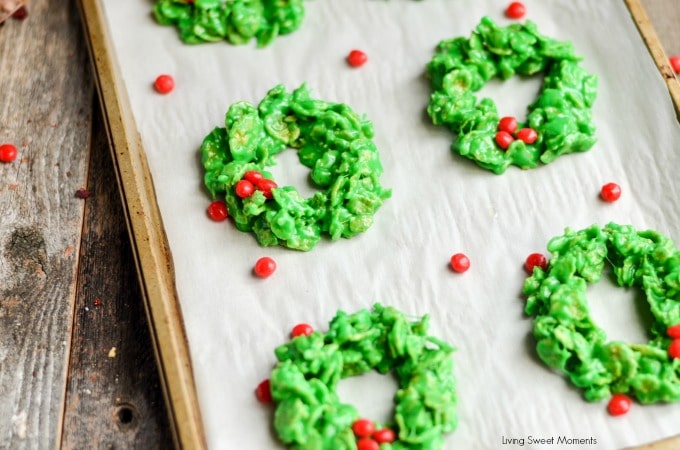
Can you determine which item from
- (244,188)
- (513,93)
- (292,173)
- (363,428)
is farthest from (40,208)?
(513,93)

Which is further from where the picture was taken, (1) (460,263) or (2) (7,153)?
(2) (7,153)

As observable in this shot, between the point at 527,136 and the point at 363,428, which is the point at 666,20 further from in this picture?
the point at 363,428

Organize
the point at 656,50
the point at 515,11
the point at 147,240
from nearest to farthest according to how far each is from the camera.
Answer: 1. the point at 147,240
2. the point at 656,50
3. the point at 515,11

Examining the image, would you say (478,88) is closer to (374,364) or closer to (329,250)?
(329,250)

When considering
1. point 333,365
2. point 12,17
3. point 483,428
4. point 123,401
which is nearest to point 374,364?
point 333,365

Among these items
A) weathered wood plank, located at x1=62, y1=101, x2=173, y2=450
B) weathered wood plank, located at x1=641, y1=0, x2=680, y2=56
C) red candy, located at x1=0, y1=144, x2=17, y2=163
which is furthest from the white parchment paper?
red candy, located at x1=0, y1=144, x2=17, y2=163

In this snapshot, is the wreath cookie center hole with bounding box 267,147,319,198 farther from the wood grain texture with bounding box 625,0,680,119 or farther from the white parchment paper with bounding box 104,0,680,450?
the wood grain texture with bounding box 625,0,680,119
